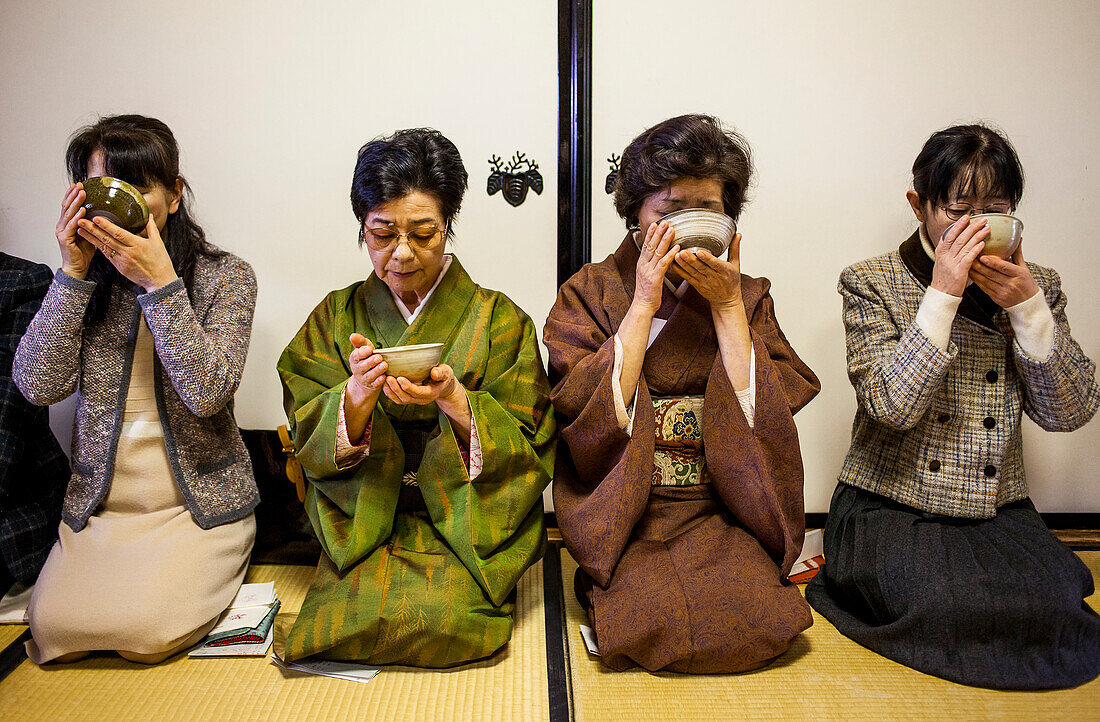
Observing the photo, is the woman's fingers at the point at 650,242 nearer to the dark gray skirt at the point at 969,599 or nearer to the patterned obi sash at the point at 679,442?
the patterned obi sash at the point at 679,442

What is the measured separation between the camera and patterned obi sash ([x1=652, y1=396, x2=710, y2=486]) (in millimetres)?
2221

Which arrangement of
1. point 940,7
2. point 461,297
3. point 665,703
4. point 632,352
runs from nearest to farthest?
1. point 665,703
2. point 632,352
3. point 461,297
4. point 940,7

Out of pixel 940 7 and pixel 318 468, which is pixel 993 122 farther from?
pixel 318 468

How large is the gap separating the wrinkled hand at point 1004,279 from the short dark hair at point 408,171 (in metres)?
1.51

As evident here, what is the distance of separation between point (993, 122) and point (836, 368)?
3.64 feet

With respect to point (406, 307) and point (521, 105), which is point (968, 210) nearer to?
point (521, 105)

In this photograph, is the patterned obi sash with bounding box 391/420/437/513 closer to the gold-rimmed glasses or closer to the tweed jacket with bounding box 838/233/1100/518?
the tweed jacket with bounding box 838/233/1100/518

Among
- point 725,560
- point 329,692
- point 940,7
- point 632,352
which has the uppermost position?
point 940,7

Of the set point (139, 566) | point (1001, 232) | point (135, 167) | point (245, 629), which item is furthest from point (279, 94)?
point (1001, 232)

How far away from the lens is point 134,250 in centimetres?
202

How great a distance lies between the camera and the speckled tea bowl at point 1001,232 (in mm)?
2057

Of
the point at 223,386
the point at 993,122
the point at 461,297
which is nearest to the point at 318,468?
the point at 223,386

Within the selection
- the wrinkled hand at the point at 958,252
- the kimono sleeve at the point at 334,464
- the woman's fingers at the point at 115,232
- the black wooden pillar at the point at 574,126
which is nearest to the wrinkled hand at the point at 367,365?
the kimono sleeve at the point at 334,464

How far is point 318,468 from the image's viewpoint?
82.8 inches
